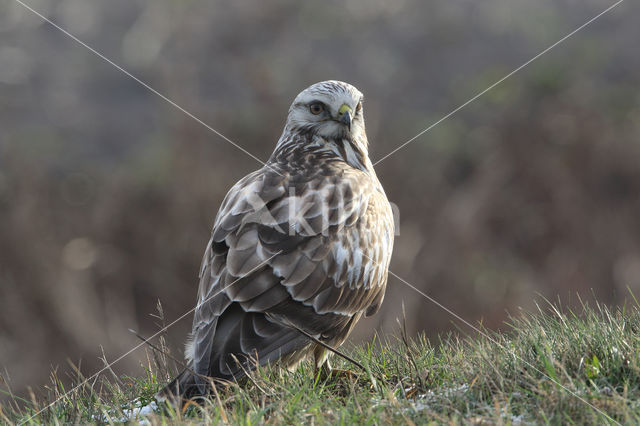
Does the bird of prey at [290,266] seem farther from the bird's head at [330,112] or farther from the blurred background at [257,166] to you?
the blurred background at [257,166]

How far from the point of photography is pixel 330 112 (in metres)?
5.68

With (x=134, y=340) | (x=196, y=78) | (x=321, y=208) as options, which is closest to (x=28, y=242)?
(x=134, y=340)

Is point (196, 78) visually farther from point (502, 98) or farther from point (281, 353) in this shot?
point (281, 353)

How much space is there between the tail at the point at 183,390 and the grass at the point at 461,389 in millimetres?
81

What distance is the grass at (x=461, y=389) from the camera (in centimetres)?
346

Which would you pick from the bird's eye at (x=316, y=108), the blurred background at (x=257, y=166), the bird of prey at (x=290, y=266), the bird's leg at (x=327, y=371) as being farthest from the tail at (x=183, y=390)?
the blurred background at (x=257, y=166)

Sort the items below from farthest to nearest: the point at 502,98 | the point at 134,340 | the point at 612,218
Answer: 1. the point at 502,98
2. the point at 612,218
3. the point at 134,340

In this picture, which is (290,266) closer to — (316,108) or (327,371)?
(327,371)

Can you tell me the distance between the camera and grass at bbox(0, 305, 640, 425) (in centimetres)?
346

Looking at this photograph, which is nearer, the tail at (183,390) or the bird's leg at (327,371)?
the tail at (183,390)

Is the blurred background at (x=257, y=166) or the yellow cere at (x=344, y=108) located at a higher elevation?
the yellow cere at (x=344, y=108)

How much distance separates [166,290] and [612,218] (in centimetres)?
823

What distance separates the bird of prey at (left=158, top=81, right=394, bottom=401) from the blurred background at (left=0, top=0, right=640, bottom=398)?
689 centimetres

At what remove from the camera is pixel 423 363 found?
4617 mm
